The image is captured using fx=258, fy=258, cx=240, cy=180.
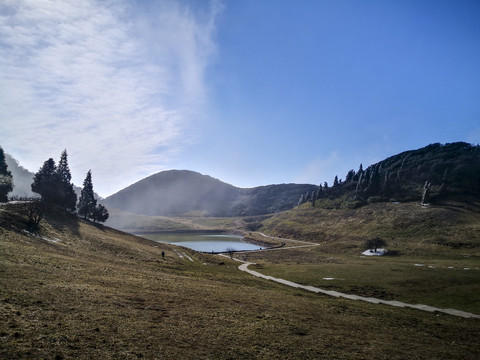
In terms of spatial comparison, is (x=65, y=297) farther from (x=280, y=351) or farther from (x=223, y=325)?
(x=280, y=351)

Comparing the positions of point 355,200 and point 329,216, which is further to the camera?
point 355,200

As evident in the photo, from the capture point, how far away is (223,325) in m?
19.5

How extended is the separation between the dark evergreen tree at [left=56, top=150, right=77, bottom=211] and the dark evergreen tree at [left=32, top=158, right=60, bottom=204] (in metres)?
1.50

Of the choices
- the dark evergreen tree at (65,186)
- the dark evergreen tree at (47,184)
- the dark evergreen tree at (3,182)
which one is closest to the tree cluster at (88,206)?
the dark evergreen tree at (65,186)

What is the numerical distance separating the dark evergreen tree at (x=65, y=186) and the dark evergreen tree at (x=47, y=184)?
150 cm

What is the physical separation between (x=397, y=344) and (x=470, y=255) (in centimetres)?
7975

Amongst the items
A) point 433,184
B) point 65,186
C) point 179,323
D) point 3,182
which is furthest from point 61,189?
point 433,184

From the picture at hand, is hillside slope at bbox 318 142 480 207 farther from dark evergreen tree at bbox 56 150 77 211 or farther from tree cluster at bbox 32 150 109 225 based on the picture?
dark evergreen tree at bbox 56 150 77 211

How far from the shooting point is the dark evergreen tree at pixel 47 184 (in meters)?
92.9

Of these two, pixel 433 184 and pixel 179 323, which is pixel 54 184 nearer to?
pixel 179 323

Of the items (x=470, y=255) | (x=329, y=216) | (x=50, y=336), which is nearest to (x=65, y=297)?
(x=50, y=336)

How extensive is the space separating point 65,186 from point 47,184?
6888 mm

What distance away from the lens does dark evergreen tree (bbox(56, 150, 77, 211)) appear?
97.6 m

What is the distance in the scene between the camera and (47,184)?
306ft
